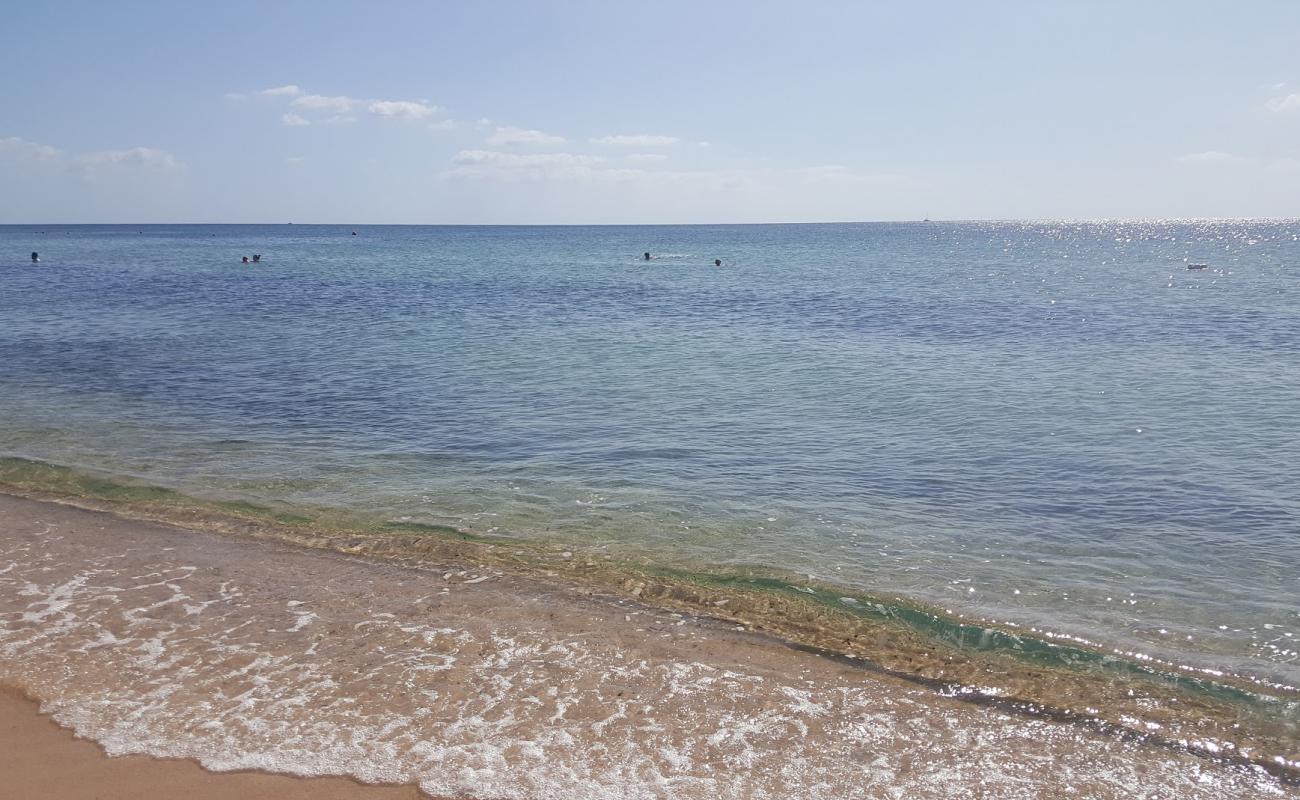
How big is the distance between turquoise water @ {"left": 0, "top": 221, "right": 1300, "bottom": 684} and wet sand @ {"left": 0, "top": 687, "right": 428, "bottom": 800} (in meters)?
5.73

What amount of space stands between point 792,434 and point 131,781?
44.6 ft

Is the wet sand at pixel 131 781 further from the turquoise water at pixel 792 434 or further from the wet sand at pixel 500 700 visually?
the turquoise water at pixel 792 434

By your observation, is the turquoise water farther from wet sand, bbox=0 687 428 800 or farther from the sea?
wet sand, bbox=0 687 428 800

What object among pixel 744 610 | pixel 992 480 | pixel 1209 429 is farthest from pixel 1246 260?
pixel 744 610

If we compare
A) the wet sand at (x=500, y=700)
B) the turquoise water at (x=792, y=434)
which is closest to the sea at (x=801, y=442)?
the turquoise water at (x=792, y=434)

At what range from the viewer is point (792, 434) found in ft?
59.3

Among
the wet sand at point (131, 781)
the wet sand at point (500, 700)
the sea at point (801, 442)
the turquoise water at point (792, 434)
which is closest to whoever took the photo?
the wet sand at point (131, 781)

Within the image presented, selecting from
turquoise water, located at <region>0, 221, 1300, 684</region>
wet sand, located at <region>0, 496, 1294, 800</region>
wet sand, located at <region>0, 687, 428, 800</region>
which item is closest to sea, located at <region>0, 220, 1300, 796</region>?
turquoise water, located at <region>0, 221, 1300, 684</region>

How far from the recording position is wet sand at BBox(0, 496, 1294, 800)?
6.75 m

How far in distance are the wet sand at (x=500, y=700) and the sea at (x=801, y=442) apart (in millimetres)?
1893

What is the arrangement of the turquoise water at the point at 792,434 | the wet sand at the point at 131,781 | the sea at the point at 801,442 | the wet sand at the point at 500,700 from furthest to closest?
the turquoise water at the point at 792,434 → the sea at the point at 801,442 → the wet sand at the point at 500,700 → the wet sand at the point at 131,781

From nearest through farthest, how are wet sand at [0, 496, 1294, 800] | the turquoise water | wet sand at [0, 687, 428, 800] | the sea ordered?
wet sand at [0, 687, 428, 800]
wet sand at [0, 496, 1294, 800]
the sea
the turquoise water

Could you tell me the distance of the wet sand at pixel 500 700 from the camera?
675cm

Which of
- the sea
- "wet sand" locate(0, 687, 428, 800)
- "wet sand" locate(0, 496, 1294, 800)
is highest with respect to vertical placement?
the sea
